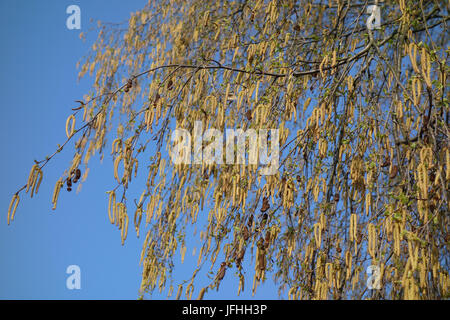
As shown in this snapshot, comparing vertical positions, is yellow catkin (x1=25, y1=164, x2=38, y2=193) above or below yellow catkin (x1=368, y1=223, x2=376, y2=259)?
above

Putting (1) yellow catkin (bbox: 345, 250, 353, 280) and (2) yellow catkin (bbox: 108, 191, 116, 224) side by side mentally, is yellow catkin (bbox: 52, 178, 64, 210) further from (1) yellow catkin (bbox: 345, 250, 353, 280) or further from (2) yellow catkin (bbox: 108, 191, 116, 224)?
(1) yellow catkin (bbox: 345, 250, 353, 280)

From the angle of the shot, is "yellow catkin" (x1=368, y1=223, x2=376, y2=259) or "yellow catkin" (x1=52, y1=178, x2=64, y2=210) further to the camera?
"yellow catkin" (x1=52, y1=178, x2=64, y2=210)

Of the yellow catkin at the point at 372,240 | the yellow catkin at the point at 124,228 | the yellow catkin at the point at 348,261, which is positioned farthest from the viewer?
the yellow catkin at the point at 124,228

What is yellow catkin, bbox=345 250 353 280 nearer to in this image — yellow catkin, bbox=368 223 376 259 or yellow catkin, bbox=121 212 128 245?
yellow catkin, bbox=368 223 376 259

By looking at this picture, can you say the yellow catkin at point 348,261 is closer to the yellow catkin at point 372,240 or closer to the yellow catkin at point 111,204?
the yellow catkin at point 372,240

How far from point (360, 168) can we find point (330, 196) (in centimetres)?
18

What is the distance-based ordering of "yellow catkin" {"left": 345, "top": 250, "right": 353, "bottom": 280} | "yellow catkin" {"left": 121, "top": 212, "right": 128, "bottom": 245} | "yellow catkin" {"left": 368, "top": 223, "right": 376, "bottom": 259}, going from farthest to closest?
"yellow catkin" {"left": 121, "top": 212, "right": 128, "bottom": 245}, "yellow catkin" {"left": 345, "top": 250, "right": 353, "bottom": 280}, "yellow catkin" {"left": 368, "top": 223, "right": 376, "bottom": 259}

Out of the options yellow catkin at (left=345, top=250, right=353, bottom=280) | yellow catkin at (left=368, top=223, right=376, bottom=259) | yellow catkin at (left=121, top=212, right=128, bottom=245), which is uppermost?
yellow catkin at (left=121, top=212, right=128, bottom=245)

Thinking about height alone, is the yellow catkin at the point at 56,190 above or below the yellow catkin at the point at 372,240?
above

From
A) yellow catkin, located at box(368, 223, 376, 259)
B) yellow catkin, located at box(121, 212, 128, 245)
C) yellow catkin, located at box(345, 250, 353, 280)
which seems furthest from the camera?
yellow catkin, located at box(121, 212, 128, 245)

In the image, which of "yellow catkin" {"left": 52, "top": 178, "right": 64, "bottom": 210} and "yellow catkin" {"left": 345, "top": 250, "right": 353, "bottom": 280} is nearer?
"yellow catkin" {"left": 345, "top": 250, "right": 353, "bottom": 280}

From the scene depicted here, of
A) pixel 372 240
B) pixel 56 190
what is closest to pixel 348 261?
pixel 372 240
